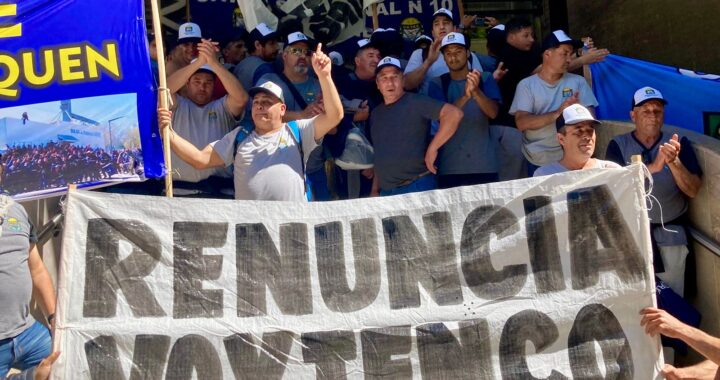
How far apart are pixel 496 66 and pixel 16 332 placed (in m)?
4.33

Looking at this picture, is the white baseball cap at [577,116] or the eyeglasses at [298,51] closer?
the white baseball cap at [577,116]

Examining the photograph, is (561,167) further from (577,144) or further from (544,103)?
(544,103)

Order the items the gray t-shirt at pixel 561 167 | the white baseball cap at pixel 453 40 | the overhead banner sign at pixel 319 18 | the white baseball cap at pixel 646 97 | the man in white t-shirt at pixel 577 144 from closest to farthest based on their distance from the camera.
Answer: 1. the gray t-shirt at pixel 561 167
2. the man in white t-shirt at pixel 577 144
3. the white baseball cap at pixel 646 97
4. the white baseball cap at pixel 453 40
5. the overhead banner sign at pixel 319 18

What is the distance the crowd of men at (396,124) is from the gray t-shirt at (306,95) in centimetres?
1

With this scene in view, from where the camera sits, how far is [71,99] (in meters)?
5.73

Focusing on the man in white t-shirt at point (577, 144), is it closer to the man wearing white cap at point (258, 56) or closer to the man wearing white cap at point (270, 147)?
the man wearing white cap at point (270, 147)

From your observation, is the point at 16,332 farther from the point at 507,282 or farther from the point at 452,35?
the point at 452,35

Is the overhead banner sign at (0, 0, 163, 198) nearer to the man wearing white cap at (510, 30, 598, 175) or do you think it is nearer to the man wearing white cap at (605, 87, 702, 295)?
the man wearing white cap at (510, 30, 598, 175)

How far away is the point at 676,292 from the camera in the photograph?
A: 587 centimetres

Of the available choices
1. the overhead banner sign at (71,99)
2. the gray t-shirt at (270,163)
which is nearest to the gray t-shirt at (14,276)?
the overhead banner sign at (71,99)

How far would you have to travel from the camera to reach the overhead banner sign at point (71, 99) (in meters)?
5.66

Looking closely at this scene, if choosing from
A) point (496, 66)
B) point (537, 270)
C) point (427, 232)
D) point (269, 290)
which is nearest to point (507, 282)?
point (537, 270)

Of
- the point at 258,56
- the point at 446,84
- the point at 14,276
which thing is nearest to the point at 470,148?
the point at 446,84

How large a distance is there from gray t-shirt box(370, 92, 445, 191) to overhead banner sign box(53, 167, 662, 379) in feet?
4.29
